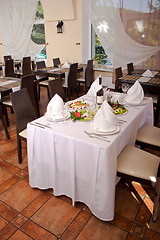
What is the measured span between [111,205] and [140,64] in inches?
146

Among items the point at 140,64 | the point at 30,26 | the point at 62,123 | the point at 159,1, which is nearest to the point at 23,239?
the point at 62,123

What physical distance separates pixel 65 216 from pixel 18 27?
643 cm

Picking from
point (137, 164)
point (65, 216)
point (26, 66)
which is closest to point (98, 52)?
point (26, 66)

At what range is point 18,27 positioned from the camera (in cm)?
657

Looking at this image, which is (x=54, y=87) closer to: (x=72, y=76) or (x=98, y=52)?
(x=72, y=76)

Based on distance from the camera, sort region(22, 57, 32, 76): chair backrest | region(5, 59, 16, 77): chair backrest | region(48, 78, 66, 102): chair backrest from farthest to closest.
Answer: region(22, 57, 32, 76): chair backrest
region(5, 59, 16, 77): chair backrest
region(48, 78, 66, 102): chair backrest

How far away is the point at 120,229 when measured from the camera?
1608mm

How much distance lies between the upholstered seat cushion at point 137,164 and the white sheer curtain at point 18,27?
5.48 meters

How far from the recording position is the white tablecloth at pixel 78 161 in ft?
4.93

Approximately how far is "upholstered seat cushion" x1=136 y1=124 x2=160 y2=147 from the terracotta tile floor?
1.51 ft

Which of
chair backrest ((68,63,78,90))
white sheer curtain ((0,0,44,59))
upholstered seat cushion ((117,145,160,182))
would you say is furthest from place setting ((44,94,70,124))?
white sheer curtain ((0,0,44,59))

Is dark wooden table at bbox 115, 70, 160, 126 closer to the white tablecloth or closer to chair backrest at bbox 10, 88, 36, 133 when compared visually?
the white tablecloth

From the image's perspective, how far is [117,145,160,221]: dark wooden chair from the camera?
61.1 inches

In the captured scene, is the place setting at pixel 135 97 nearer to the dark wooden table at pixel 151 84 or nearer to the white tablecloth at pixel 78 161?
the white tablecloth at pixel 78 161
